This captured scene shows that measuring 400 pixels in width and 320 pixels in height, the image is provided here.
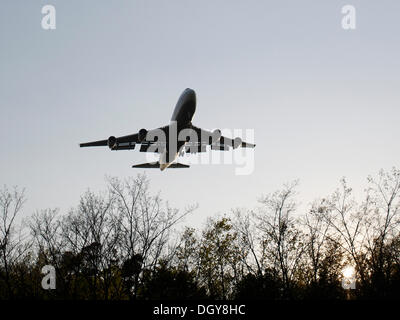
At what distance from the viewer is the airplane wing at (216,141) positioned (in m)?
34.4

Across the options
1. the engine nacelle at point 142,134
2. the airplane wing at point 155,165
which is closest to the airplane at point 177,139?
the engine nacelle at point 142,134

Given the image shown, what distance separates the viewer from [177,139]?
32.1m

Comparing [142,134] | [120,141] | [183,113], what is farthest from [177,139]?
[120,141]

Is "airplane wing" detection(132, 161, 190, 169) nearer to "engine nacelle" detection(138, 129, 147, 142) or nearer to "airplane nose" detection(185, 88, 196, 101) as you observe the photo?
"engine nacelle" detection(138, 129, 147, 142)

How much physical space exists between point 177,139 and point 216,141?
4.21 m

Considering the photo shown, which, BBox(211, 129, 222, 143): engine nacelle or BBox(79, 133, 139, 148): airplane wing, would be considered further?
BBox(79, 133, 139, 148): airplane wing

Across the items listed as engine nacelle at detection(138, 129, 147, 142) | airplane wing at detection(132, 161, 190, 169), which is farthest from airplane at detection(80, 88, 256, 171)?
airplane wing at detection(132, 161, 190, 169)

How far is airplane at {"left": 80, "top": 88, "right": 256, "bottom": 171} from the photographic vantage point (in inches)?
1232

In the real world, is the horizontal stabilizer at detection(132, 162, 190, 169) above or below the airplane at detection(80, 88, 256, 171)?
below

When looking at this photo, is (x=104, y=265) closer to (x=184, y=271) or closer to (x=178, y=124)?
(x=184, y=271)

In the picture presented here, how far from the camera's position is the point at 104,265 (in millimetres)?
27766
